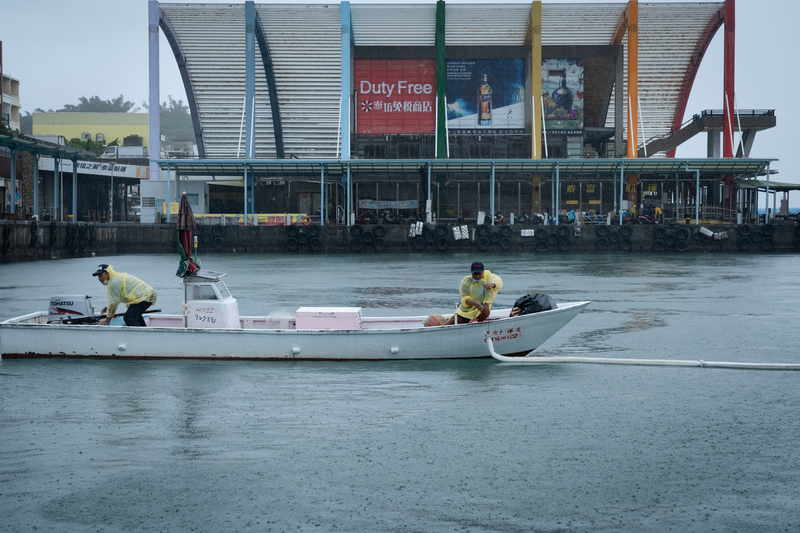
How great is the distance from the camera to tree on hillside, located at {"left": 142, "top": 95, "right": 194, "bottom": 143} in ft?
521

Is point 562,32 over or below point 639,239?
over

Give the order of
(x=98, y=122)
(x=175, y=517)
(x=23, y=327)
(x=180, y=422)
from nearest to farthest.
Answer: (x=175, y=517) → (x=180, y=422) → (x=23, y=327) → (x=98, y=122)

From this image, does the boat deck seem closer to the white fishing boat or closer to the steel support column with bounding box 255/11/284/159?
the white fishing boat

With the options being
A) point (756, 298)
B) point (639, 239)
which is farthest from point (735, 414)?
point (639, 239)

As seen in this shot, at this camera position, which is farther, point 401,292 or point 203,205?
point 203,205

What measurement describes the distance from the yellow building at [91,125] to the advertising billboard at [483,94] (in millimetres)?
62562

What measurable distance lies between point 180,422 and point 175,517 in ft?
9.79

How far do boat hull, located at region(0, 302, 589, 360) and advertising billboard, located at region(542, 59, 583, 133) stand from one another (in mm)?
42619

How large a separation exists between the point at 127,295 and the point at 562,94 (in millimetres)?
44703

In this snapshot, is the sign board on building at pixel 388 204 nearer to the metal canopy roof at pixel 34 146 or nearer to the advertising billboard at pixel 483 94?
the advertising billboard at pixel 483 94

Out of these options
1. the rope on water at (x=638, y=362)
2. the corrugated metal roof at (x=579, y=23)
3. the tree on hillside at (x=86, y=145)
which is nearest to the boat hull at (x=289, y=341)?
the rope on water at (x=638, y=362)

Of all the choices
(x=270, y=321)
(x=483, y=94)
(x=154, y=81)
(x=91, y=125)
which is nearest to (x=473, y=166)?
(x=483, y=94)

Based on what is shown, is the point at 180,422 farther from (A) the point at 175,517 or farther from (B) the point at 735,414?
(B) the point at 735,414

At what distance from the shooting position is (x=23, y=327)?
12914mm
